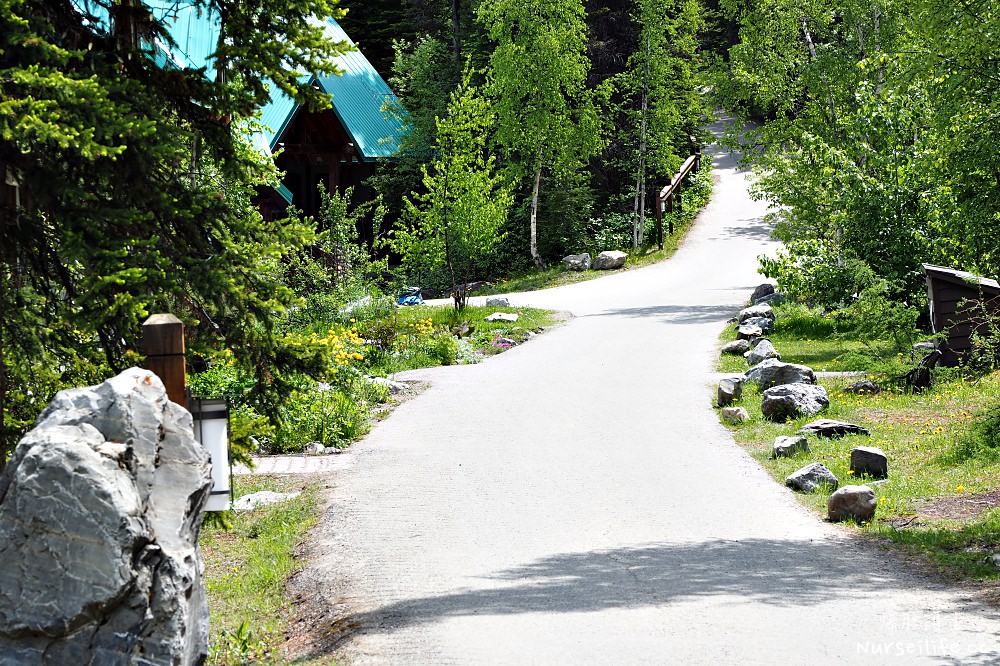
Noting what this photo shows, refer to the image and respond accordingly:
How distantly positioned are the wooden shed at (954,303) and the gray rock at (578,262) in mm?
20123

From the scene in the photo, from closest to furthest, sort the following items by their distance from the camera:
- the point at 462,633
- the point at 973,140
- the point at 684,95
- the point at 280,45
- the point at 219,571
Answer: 1. the point at 462,633
2. the point at 280,45
3. the point at 219,571
4. the point at 973,140
5. the point at 684,95

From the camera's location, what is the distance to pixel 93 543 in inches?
204

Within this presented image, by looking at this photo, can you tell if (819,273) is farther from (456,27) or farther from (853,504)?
(456,27)

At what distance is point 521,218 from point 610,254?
5066mm

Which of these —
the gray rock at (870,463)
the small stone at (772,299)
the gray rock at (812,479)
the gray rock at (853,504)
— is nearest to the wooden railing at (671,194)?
the small stone at (772,299)

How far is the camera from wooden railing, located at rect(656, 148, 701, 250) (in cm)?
3791

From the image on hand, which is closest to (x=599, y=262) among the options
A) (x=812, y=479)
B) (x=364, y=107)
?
(x=364, y=107)

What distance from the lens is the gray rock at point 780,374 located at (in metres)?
15.9

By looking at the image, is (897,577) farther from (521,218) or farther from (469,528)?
(521,218)

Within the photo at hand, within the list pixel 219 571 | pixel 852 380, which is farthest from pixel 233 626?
pixel 852 380

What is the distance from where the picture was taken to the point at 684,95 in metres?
39.7

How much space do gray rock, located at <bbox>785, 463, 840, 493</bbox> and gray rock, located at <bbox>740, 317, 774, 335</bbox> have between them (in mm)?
11090

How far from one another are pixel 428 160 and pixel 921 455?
97.3ft

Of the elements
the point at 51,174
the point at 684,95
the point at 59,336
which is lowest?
the point at 59,336
